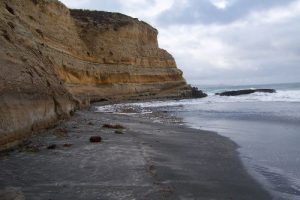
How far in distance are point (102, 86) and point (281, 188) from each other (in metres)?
31.9

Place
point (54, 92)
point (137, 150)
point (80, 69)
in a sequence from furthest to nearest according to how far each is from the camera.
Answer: point (80, 69), point (54, 92), point (137, 150)

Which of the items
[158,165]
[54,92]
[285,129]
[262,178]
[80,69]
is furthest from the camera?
[80,69]

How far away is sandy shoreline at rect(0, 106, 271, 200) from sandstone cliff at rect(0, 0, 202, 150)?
2.89 ft

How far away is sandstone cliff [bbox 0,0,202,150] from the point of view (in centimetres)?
750

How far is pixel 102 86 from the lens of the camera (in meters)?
36.3

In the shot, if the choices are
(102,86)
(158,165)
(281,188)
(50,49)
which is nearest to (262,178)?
(281,188)

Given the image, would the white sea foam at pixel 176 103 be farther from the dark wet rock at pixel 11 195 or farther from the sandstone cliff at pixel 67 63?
the dark wet rock at pixel 11 195

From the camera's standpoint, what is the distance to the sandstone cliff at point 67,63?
7.50 m

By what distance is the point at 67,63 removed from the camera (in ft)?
99.7

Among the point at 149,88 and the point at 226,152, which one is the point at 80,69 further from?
the point at 226,152

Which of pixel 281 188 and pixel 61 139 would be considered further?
pixel 61 139

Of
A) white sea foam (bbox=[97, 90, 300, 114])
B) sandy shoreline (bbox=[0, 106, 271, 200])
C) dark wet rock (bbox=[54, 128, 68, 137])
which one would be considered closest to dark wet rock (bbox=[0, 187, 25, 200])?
→ sandy shoreline (bbox=[0, 106, 271, 200])

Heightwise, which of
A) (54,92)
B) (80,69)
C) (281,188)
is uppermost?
(80,69)

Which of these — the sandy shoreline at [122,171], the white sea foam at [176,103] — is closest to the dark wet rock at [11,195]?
the sandy shoreline at [122,171]
